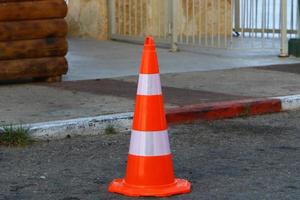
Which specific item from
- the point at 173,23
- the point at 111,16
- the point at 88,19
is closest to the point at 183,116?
the point at 173,23

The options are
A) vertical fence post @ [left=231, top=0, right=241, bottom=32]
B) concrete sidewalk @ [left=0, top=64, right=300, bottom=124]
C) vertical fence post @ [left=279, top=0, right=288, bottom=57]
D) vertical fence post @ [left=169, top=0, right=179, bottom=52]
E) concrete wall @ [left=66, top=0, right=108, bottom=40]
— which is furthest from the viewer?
vertical fence post @ [left=231, top=0, right=241, bottom=32]

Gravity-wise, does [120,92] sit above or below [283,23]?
below

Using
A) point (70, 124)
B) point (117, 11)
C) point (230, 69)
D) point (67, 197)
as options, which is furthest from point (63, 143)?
point (117, 11)

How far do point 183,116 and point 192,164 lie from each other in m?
1.61

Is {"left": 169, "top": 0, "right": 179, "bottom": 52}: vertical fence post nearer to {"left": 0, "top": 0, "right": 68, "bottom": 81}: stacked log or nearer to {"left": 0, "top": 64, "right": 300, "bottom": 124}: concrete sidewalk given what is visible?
{"left": 0, "top": 64, "right": 300, "bottom": 124}: concrete sidewalk

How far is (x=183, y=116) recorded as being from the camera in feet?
24.5

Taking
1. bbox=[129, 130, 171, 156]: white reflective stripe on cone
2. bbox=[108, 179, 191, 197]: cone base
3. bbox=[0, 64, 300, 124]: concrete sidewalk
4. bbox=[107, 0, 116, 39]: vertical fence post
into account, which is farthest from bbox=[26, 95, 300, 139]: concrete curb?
bbox=[107, 0, 116, 39]: vertical fence post

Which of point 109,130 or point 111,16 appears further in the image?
point 111,16

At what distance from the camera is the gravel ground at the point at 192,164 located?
203 inches

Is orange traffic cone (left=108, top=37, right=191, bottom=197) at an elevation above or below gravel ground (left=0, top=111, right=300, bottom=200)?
above

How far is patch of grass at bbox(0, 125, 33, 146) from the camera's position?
6.49 metres

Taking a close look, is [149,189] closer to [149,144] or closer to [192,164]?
[149,144]

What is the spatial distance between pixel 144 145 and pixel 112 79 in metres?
4.62

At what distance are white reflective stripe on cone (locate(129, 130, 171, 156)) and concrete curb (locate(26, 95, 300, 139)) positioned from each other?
178 cm
